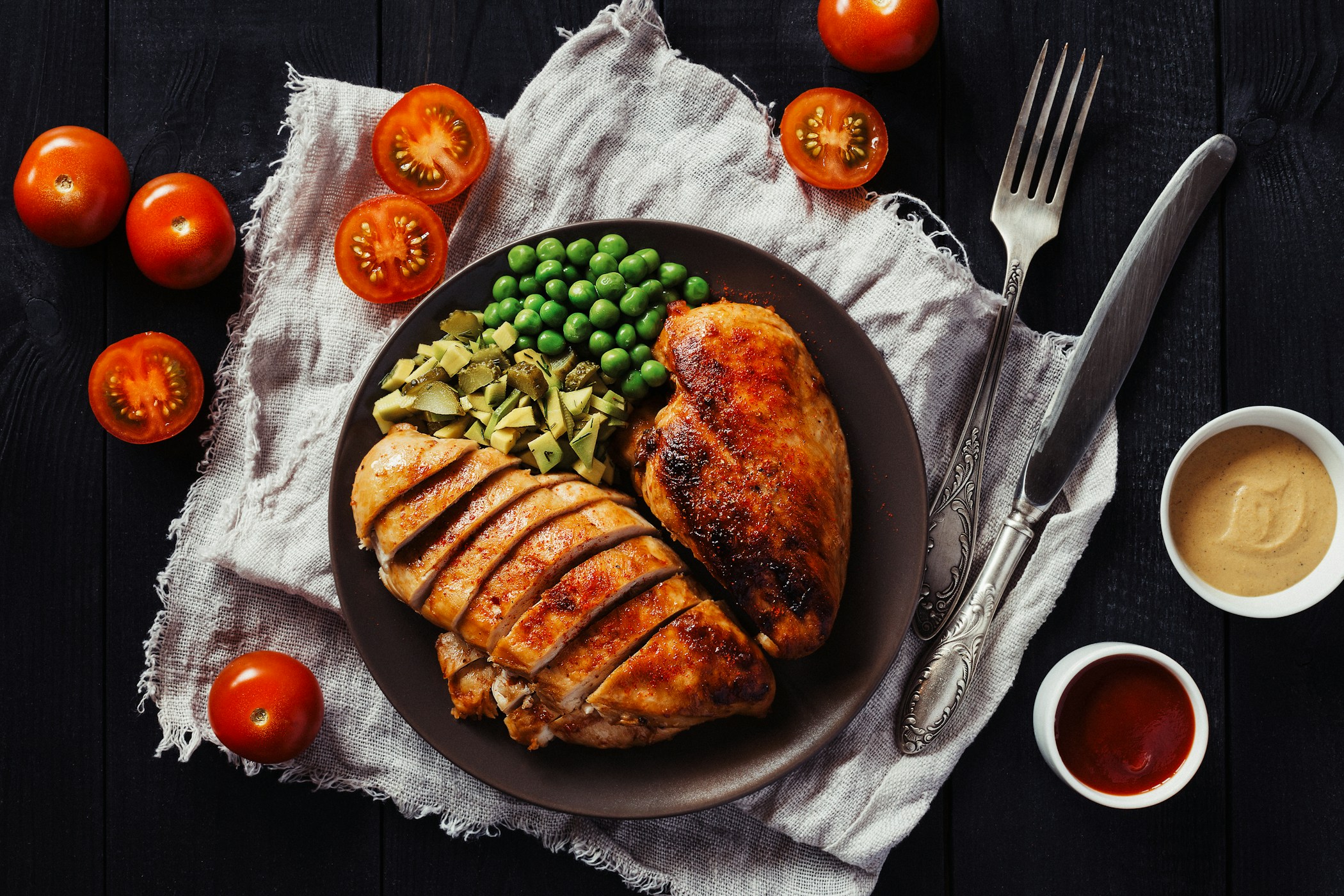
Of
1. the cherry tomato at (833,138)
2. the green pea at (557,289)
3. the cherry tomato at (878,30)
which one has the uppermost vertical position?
the cherry tomato at (878,30)

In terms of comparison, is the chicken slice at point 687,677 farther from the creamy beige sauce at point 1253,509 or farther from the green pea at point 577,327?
the creamy beige sauce at point 1253,509

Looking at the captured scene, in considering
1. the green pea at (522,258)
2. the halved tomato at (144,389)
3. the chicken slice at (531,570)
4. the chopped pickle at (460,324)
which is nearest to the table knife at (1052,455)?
the chicken slice at (531,570)

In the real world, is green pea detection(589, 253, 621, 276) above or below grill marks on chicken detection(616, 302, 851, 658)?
above

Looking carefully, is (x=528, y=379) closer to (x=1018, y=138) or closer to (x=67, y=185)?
A: (x=67, y=185)

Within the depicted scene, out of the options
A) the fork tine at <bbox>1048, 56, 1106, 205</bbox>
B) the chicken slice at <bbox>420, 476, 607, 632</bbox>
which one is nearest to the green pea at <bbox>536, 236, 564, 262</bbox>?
the chicken slice at <bbox>420, 476, 607, 632</bbox>

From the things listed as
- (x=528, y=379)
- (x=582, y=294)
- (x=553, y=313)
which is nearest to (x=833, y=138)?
(x=582, y=294)

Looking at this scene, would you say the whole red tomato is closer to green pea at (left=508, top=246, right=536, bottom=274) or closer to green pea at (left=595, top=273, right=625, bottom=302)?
green pea at (left=508, top=246, right=536, bottom=274)
